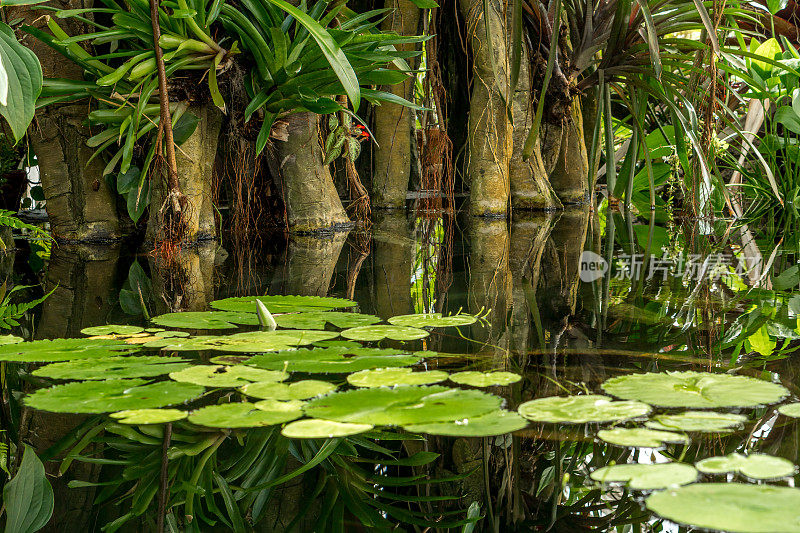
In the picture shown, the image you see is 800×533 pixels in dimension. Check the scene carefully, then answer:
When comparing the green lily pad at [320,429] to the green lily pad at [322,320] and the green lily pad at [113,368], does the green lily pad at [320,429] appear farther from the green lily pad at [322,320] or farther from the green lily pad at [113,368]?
the green lily pad at [322,320]

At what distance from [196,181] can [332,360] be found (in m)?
1.55

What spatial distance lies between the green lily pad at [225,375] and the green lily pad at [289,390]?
0.02 meters

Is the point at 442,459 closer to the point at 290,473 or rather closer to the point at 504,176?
the point at 290,473

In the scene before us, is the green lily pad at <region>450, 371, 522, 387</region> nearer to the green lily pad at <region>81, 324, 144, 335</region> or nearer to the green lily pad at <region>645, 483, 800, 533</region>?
the green lily pad at <region>645, 483, 800, 533</region>

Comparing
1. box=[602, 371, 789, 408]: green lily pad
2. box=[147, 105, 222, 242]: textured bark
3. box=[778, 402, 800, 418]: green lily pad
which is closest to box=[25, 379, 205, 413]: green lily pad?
box=[602, 371, 789, 408]: green lily pad

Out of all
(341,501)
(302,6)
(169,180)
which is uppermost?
(302,6)

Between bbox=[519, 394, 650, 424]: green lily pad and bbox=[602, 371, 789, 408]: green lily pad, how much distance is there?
3 centimetres

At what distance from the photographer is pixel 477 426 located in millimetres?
686

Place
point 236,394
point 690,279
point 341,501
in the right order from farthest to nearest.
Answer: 1. point 690,279
2. point 236,394
3. point 341,501

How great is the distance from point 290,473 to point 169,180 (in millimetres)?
1563

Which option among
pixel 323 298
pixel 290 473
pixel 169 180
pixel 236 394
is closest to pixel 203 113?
pixel 169 180

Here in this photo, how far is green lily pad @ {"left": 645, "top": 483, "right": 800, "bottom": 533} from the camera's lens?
0.49 metres

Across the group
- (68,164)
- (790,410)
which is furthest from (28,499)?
(68,164)

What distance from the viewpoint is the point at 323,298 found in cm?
143
